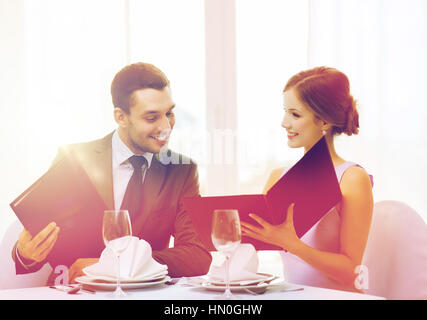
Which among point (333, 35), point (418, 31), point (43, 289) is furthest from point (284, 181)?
point (418, 31)

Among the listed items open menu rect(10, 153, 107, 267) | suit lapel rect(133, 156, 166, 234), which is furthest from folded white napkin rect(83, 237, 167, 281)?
Result: suit lapel rect(133, 156, 166, 234)

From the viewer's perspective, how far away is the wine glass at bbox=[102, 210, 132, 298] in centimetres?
143

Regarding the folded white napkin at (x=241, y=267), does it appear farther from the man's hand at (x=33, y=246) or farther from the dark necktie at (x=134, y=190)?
the dark necktie at (x=134, y=190)

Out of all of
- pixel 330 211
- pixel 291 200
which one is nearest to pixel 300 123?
pixel 330 211

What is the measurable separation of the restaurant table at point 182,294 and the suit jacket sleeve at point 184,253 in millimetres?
597

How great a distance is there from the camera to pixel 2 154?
9.34 ft

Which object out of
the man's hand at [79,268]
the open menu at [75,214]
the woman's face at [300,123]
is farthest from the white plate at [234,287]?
the woman's face at [300,123]

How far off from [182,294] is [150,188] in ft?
3.42

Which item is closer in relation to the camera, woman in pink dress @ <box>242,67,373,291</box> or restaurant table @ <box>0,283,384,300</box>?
restaurant table @ <box>0,283,384,300</box>

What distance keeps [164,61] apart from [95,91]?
38cm

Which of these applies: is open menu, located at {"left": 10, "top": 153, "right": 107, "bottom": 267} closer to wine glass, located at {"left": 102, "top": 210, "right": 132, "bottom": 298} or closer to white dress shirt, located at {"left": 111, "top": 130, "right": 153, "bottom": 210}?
white dress shirt, located at {"left": 111, "top": 130, "right": 153, "bottom": 210}

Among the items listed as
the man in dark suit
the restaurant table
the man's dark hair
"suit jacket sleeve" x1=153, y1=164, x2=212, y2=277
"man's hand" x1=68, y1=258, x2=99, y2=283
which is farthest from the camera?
the man's dark hair

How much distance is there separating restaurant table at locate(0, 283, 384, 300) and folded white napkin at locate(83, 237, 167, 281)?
0.04 meters

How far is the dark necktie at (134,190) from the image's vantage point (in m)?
2.42
